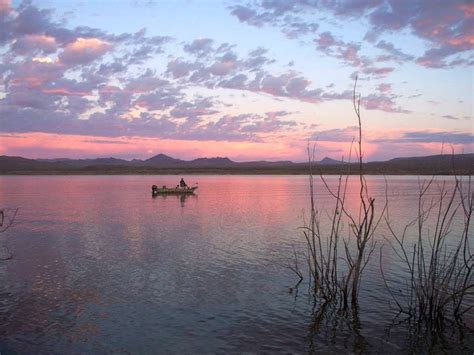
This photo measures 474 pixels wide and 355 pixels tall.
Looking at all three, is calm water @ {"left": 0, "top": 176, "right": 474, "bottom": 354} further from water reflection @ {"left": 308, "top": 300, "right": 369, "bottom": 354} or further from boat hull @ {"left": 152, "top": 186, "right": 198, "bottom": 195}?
boat hull @ {"left": 152, "top": 186, "right": 198, "bottom": 195}

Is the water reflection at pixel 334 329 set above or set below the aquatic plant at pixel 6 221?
below

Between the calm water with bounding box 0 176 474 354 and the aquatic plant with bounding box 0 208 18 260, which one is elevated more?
the aquatic plant with bounding box 0 208 18 260

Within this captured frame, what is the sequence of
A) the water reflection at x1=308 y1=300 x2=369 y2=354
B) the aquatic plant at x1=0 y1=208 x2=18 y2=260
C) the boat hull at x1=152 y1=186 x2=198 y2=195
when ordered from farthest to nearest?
the boat hull at x1=152 y1=186 x2=198 y2=195
the aquatic plant at x1=0 y1=208 x2=18 y2=260
the water reflection at x1=308 y1=300 x2=369 y2=354

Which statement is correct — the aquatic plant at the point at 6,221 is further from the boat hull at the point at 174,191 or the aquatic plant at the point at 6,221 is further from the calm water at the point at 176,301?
the boat hull at the point at 174,191

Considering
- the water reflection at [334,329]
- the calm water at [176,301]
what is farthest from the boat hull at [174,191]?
the water reflection at [334,329]

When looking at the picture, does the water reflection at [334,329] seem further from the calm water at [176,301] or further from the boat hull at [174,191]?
the boat hull at [174,191]

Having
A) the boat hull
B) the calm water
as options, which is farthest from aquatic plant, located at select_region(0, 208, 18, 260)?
the boat hull

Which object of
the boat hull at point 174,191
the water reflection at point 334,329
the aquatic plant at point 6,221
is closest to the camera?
the water reflection at point 334,329

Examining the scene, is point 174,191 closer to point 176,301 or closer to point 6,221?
point 6,221

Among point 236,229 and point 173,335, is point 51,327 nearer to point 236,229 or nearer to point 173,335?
point 173,335

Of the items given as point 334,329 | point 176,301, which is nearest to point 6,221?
point 176,301

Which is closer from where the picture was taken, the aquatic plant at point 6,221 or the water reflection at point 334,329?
the water reflection at point 334,329

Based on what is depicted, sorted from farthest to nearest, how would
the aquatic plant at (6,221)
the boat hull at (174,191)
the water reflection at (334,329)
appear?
the boat hull at (174,191) < the aquatic plant at (6,221) < the water reflection at (334,329)

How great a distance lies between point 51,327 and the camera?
9.66 meters
